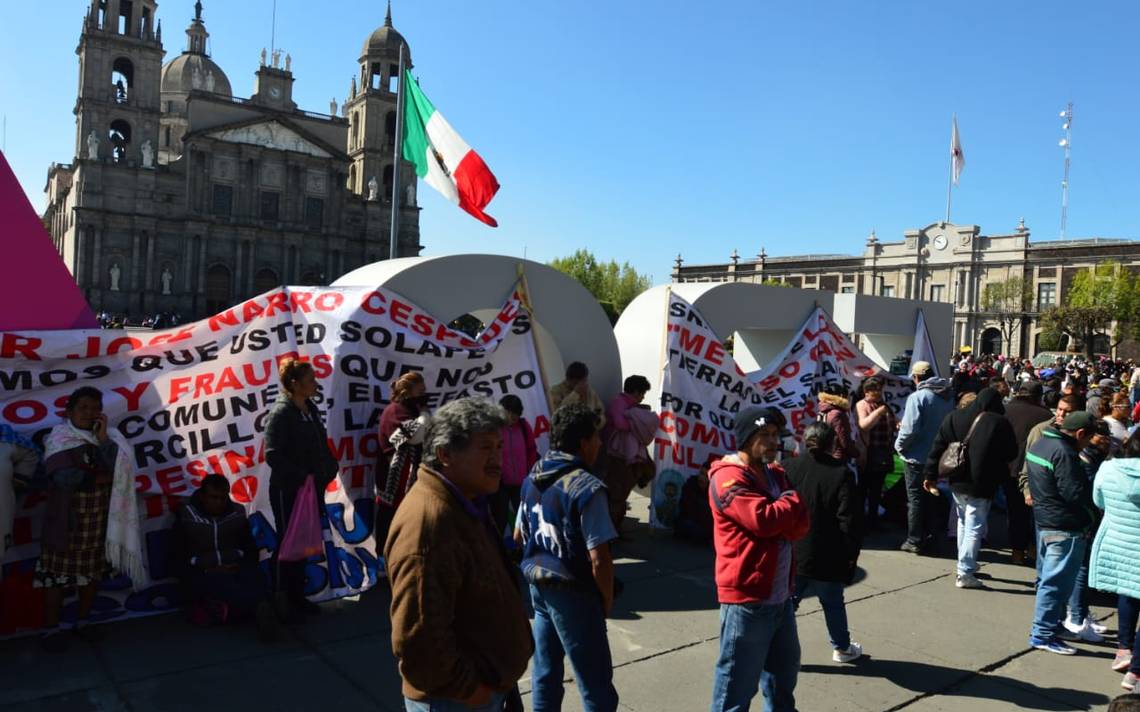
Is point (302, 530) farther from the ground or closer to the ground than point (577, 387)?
closer to the ground

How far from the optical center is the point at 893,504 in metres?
9.65

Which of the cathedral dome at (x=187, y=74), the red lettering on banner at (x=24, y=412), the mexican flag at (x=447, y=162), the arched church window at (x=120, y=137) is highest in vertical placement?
the cathedral dome at (x=187, y=74)

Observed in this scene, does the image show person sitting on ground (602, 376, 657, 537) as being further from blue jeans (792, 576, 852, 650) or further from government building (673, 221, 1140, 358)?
government building (673, 221, 1140, 358)

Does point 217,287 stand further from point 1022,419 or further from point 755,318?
point 1022,419

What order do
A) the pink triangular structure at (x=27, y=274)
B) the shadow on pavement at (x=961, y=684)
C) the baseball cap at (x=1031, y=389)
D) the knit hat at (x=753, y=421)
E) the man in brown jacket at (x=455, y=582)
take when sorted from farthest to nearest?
1. the baseball cap at (x=1031, y=389)
2. the pink triangular structure at (x=27, y=274)
3. the shadow on pavement at (x=961, y=684)
4. the knit hat at (x=753, y=421)
5. the man in brown jacket at (x=455, y=582)

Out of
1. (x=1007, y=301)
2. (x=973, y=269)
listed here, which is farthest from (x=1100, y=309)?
(x=973, y=269)

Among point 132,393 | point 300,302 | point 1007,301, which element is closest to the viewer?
point 132,393

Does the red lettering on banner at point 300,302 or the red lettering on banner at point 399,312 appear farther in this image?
the red lettering on banner at point 399,312

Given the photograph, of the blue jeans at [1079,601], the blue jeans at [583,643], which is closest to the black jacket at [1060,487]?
the blue jeans at [1079,601]

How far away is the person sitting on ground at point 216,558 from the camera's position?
5547 mm

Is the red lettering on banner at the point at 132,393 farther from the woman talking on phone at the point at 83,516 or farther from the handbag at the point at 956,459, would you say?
the handbag at the point at 956,459

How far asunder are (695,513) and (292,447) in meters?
4.35

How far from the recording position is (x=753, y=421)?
3.81 m

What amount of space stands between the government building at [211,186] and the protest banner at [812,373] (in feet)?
177
